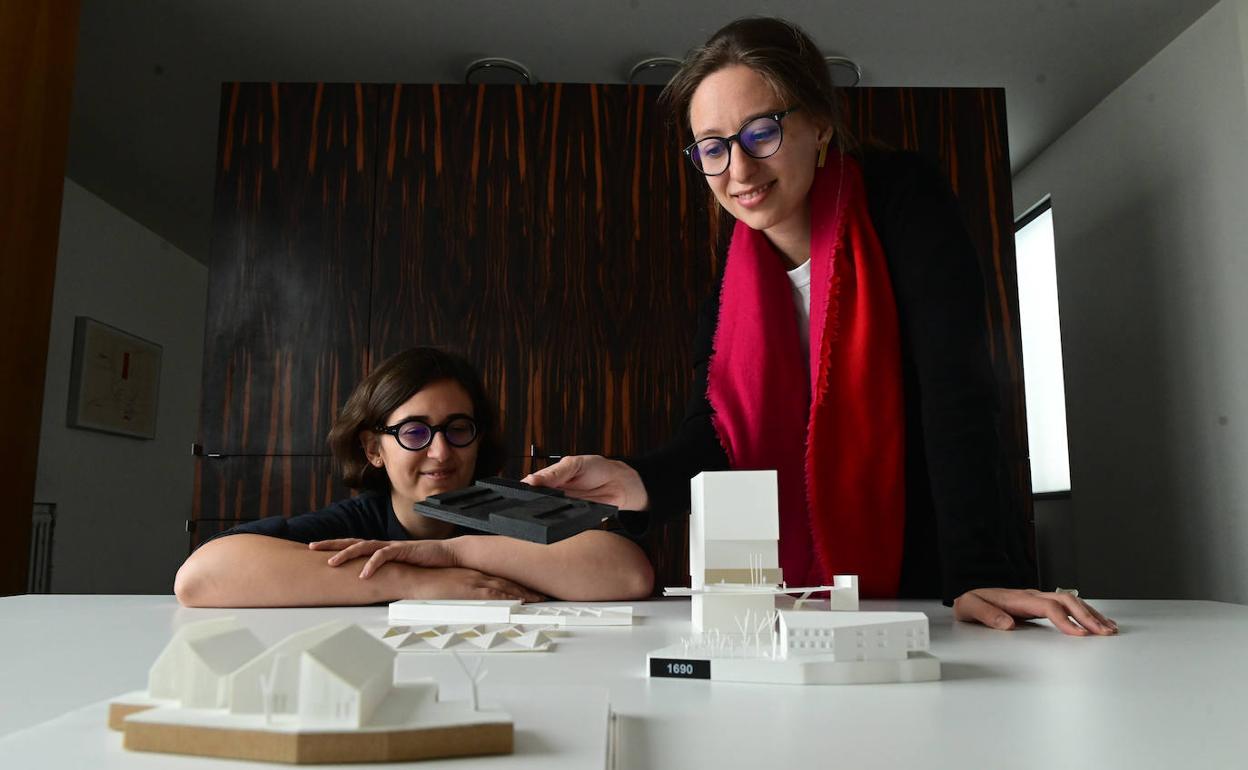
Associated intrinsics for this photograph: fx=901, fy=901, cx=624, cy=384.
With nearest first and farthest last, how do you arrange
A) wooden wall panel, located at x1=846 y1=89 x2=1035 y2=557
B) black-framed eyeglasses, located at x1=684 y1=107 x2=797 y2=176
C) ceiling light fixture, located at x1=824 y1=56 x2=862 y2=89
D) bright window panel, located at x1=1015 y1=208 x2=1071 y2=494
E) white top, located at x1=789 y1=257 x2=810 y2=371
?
black-framed eyeglasses, located at x1=684 y1=107 x2=797 y2=176 → white top, located at x1=789 y1=257 x2=810 y2=371 → wooden wall panel, located at x1=846 y1=89 x2=1035 y2=557 → ceiling light fixture, located at x1=824 y1=56 x2=862 y2=89 → bright window panel, located at x1=1015 y1=208 x2=1071 y2=494

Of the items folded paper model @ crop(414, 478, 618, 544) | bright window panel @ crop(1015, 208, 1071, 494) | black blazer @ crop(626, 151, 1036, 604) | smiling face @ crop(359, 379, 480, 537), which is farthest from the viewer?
bright window panel @ crop(1015, 208, 1071, 494)

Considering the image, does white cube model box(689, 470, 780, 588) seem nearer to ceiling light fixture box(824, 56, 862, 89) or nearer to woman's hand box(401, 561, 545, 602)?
woman's hand box(401, 561, 545, 602)

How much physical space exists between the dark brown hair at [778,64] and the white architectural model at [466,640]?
74cm

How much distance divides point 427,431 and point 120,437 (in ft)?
13.5

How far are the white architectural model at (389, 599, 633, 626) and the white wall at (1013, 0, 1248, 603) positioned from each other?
9.18ft

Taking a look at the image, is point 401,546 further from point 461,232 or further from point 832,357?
point 461,232

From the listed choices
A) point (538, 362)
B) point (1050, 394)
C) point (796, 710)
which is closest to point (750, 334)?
point (796, 710)

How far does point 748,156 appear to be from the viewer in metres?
1.10

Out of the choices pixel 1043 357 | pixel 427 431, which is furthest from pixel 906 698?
pixel 1043 357

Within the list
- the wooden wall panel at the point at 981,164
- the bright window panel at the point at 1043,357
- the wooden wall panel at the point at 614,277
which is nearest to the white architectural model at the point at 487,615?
the wooden wall panel at the point at 614,277

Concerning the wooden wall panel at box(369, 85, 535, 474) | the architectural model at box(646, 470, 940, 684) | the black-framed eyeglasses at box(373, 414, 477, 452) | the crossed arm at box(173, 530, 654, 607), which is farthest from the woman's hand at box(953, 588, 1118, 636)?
the wooden wall panel at box(369, 85, 535, 474)

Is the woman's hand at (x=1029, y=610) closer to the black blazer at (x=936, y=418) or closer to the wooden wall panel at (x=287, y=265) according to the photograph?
the black blazer at (x=936, y=418)

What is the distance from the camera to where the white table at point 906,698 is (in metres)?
0.40

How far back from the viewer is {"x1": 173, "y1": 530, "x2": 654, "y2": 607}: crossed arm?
1.10m
